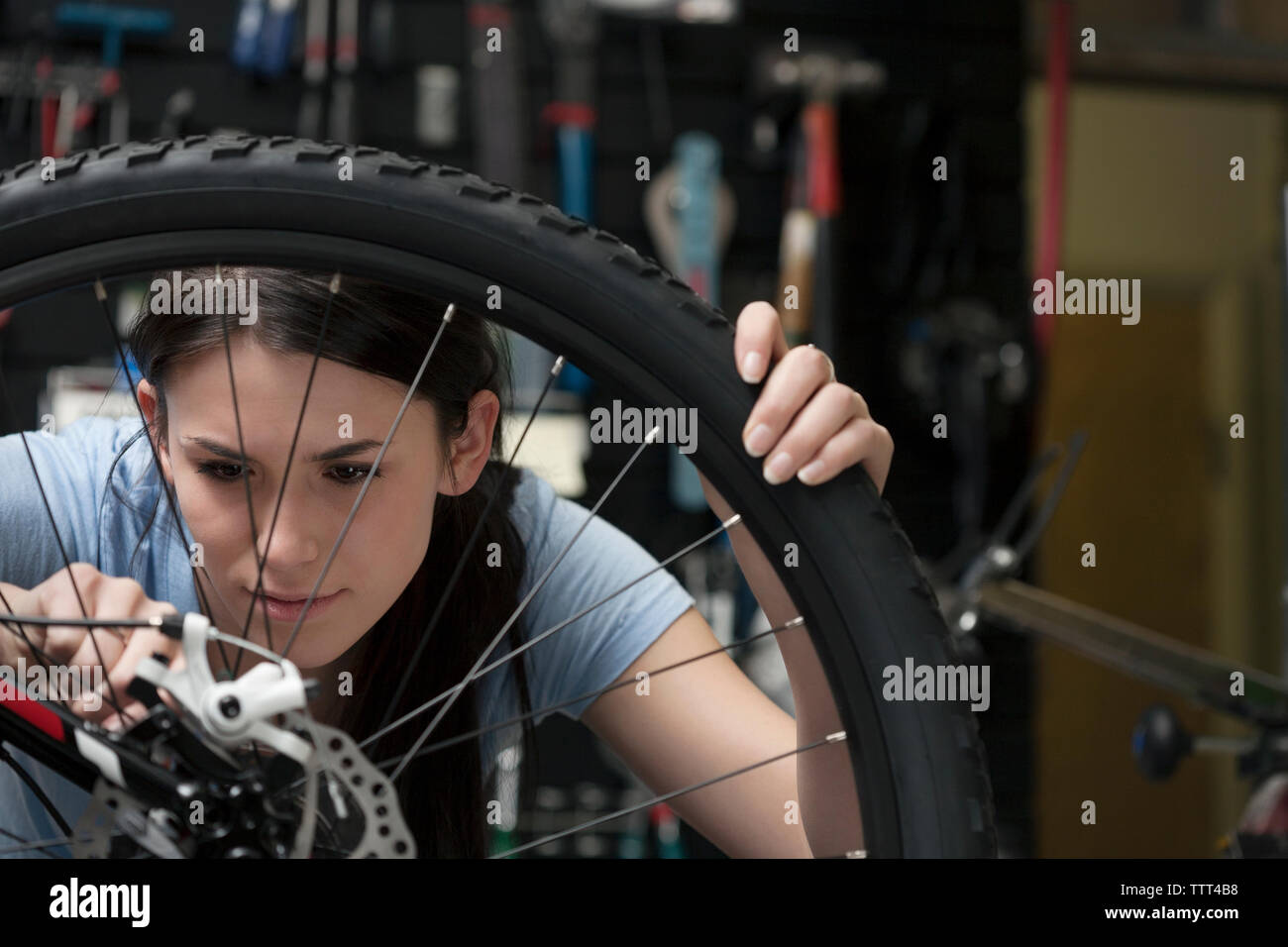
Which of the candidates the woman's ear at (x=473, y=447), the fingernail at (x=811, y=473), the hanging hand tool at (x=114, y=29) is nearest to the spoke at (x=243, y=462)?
the woman's ear at (x=473, y=447)

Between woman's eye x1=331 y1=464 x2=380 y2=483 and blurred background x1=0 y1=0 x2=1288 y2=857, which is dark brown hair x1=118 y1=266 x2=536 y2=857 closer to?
woman's eye x1=331 y1=464 x2=380 y2=483

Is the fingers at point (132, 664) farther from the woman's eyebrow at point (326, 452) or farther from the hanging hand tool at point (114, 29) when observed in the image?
the hanging hand tool at point (114, 29)

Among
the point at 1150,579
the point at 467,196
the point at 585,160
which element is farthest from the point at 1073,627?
the point at 1150,579

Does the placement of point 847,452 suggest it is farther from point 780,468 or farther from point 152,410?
point 152,410

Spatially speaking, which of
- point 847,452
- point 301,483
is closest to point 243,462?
point 301,483

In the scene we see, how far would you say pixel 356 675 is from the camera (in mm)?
670

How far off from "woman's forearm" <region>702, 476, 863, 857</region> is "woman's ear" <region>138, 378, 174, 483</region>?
30cm

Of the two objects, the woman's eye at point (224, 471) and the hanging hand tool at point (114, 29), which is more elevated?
the hanging hand tool at point (114, 29)

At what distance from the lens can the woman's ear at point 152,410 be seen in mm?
626

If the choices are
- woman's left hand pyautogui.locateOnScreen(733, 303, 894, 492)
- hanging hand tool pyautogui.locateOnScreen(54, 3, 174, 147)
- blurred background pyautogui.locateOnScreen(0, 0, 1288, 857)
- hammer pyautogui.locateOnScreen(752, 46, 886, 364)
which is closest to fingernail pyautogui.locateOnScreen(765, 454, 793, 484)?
woman's left hand pyautogui.locateOnScreen(733, 303, 894, 492)

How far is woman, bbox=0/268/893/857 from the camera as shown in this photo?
512 millimetres

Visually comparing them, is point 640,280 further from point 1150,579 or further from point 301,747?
point 1150,579

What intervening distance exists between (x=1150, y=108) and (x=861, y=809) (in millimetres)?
3019

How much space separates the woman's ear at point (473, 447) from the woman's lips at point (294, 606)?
90 millimetres
